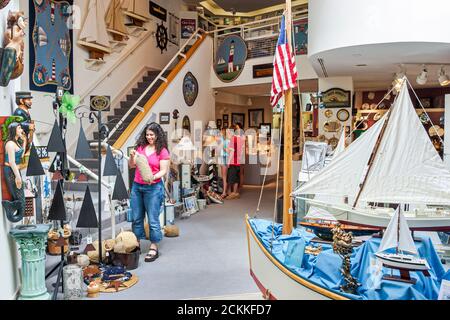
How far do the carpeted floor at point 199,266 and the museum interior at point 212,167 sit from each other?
3 cm

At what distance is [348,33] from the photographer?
5.52 meters

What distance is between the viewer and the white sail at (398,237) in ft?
8.77

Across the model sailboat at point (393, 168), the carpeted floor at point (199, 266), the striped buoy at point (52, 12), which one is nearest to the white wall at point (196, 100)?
the carpeted floor at point (199, 266)

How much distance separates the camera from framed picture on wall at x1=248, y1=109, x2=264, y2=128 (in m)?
15.0

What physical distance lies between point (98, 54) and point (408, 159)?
7.26 meters

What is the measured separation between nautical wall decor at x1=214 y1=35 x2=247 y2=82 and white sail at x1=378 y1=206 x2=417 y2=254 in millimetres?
7937

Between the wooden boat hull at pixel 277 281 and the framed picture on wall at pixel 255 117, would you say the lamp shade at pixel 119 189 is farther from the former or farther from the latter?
the framed picture on wall at pixel 255 117

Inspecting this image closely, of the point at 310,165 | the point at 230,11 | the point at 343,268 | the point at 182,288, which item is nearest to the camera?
the point at 343,268

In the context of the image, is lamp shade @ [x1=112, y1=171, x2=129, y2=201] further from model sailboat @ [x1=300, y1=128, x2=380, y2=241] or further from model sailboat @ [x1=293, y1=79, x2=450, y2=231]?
model sailboat @ [x1=293, y1=79, x2=450, y2=231]

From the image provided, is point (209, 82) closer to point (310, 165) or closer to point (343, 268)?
point (310, 165)

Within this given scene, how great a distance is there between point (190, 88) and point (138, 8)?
2.51m

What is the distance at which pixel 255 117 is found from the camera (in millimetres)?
15102

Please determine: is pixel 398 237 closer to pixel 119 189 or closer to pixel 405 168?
pixel 405 168

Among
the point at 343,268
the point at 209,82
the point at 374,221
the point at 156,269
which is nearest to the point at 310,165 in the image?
the point at 374,221
